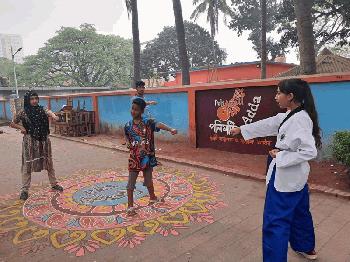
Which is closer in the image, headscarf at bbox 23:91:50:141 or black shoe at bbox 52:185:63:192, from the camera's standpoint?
headscarf at bbox 23:91:50:141

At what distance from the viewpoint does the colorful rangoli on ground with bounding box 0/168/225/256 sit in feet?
12.2

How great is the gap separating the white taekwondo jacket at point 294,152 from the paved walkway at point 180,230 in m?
0.98

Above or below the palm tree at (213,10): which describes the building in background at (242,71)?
below

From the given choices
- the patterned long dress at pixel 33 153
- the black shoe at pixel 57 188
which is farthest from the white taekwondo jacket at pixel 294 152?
the black shoe at pixel 57 188

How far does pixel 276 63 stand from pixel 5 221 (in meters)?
21.9

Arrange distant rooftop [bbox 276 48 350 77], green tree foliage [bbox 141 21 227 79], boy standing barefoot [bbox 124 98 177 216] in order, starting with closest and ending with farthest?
boy standing barefoot [bbox 124 98 177 216] < distant rooftop [bbox 276 48 350 77] < green tree foliage [bbox 141 21 227 79]

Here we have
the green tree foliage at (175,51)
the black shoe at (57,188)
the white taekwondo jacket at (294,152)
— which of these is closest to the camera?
the white taekwondo jacket at (294,152)

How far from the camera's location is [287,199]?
2701mm

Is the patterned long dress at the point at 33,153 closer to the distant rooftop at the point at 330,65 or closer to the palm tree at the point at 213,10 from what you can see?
the distant rooftop at the point at 330,65

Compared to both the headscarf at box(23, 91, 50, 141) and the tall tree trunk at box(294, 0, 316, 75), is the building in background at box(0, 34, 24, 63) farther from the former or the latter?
the headscarf at box(23, 91, 50, 141)

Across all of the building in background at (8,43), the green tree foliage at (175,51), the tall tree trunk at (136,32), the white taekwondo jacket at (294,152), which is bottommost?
the white taekwondo jacket at (294,152)

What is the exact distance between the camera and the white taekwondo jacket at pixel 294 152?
2566 millimetres

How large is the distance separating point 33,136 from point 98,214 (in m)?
1.82

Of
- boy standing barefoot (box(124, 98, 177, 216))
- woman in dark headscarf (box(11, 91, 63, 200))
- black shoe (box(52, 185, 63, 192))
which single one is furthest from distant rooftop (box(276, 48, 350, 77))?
woman in dark headscarf (box(11, 91, 63, 200))
